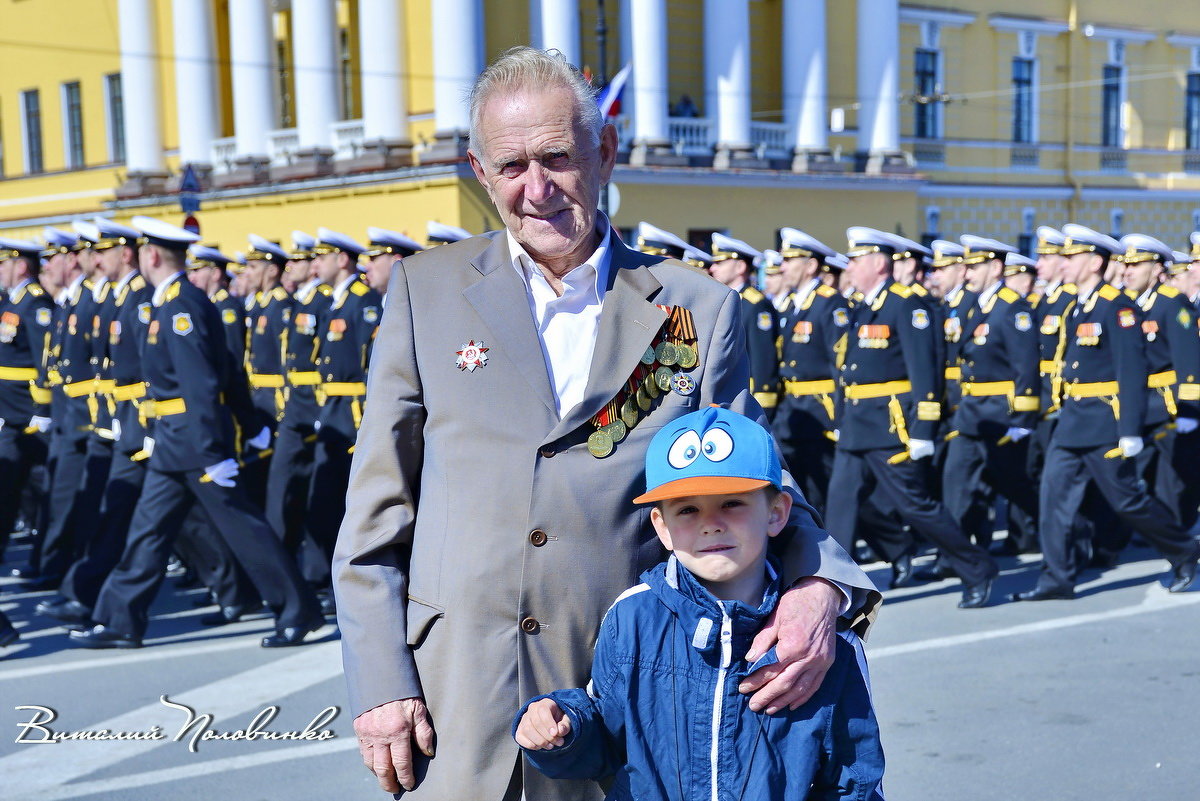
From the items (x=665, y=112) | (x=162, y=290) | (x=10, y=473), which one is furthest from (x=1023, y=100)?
(x=162, y=290)

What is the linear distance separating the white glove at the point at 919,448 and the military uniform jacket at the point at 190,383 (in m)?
3.93

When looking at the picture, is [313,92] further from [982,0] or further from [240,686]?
[240,686]

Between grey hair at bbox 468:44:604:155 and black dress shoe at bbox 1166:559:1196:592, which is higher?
grey hair at bbox 468:44:604:155

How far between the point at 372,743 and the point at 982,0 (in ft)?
125

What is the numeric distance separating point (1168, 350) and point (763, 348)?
2703 mm

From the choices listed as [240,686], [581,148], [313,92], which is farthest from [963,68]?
[581,148]

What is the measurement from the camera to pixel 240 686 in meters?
7.10

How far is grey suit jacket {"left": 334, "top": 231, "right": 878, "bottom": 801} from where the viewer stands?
2.86 meters

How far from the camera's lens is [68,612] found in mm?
8633

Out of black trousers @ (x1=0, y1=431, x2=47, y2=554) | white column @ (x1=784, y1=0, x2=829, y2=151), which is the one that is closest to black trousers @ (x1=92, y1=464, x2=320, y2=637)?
black trousers @ (x1=0, y1=431, x2=47, y2=554)

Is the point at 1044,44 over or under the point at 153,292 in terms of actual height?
over

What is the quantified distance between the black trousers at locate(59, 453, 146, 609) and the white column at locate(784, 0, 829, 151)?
25686 millimetres

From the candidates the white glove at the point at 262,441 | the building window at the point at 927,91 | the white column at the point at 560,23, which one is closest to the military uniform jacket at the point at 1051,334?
the white glove at the point at 262,441

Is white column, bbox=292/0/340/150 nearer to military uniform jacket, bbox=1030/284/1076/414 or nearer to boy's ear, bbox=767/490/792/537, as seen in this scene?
military uniform jacket, bbox=1030/284/1076/414
